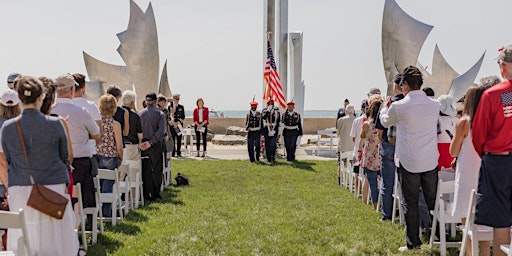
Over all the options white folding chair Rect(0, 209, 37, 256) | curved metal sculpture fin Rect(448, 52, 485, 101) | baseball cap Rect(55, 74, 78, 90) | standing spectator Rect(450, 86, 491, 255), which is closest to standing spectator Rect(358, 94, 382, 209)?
standing spectator Rect(450, 86, 491, 255)

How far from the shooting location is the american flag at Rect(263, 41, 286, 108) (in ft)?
59.4

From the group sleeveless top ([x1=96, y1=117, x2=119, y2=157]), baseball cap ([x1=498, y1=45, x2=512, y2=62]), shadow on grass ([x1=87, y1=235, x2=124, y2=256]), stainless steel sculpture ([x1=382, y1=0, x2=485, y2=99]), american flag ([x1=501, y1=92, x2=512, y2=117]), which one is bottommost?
shadow on grass ([x1=87, y1=235, x2=124, y2=256])

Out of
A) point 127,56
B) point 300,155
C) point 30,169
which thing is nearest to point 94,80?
point 127,56

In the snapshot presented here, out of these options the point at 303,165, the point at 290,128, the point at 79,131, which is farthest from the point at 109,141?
the point at 290,128

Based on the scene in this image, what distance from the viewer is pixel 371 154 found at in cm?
802

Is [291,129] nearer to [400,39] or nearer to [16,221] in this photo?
[400,39]

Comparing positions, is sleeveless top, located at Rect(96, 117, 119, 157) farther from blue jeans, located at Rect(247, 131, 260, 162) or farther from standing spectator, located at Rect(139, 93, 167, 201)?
blue jeans, located at Rect(247, 131, 260, 162)

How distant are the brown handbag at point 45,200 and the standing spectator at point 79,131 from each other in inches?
62.1

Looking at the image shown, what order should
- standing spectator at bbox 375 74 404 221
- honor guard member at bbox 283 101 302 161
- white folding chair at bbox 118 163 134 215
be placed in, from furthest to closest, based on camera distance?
honor guard member at bbox 283 101 302 161 → white folding chair at bbox 118 163 134 215 → standing spectator at bbox 375 74 404 221

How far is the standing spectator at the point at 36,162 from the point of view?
13.4 ft

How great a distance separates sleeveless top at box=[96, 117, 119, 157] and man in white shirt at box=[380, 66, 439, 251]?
355 centimetres

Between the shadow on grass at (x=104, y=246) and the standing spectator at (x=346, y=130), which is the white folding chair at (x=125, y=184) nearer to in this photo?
the shadow on grass at (x=104, y=246)

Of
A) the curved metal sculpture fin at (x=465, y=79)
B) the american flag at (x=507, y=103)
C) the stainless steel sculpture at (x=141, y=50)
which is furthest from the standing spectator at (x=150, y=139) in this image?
the curved metal sculpture fin at (x=465, y=79)

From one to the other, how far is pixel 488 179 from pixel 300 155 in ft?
45.4
